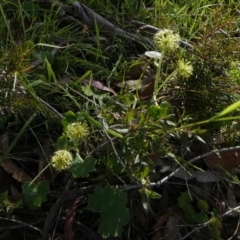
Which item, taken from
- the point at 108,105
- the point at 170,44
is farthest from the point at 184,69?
the point at 108,105

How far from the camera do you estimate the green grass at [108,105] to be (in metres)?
1.71

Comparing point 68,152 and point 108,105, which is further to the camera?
point 108,105

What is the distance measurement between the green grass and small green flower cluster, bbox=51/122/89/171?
2.2 inches

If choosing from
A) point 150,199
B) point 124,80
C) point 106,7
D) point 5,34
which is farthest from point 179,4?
point 150,199

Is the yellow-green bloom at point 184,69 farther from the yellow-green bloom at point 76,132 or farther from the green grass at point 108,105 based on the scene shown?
the yellow-green bloom at point 76,132

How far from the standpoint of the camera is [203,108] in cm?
191

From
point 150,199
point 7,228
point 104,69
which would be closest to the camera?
point 7,228

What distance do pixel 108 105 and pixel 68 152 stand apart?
0.27m

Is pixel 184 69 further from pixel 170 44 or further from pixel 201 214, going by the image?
pixel 201 214

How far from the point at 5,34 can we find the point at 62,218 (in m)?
0.77

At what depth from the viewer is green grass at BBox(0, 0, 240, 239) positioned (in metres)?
1.71

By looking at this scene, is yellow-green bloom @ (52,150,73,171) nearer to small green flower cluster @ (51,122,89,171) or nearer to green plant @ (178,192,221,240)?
small green flower cluster @ (51,122,89,171)

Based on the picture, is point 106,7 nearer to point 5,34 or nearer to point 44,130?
point 5,34

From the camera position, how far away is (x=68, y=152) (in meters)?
1.61
